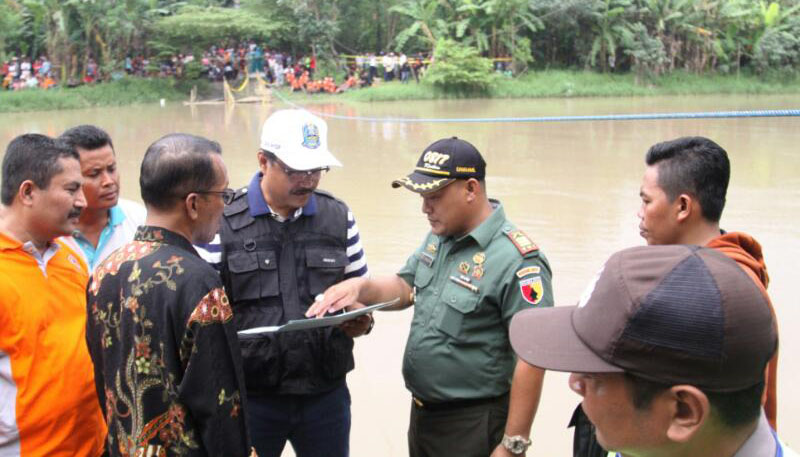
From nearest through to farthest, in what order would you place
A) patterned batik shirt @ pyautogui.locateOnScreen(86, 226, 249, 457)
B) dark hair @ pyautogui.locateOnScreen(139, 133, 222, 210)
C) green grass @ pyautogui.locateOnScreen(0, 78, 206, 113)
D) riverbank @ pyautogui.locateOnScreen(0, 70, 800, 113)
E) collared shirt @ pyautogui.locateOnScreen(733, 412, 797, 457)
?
collared shirt @ pyautogui.locateOnScreen(733, 412, 797, 457) < patterned batik shirt @ pyautogui.locateOnScreen(86, 226, 249, 457) < dark hair @ pyautogui.locateOnScreen(139, 133, 222, 210) < green grass @ pyautogui.locateOnScreen(0, 78, 206, 113) < riverbank @ pyautogui.locateOnScreen(0, 70, 800, 113)

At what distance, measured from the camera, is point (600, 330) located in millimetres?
1083

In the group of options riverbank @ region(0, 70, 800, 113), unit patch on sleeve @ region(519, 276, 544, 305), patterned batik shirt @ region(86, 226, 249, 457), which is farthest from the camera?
riverbank @ region(0, 70, 800, 113)

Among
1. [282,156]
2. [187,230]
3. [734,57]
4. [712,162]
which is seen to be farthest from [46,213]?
[734,57]

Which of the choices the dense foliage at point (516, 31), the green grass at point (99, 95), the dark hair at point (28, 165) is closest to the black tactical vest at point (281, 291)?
the dark hair at point (28, 165)

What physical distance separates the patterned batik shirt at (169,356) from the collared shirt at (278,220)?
67cm

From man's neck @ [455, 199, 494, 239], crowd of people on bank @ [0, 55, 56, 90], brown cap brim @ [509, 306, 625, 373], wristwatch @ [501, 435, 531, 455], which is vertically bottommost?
Answer: wristwatch @ [501, 435, 531, 455]

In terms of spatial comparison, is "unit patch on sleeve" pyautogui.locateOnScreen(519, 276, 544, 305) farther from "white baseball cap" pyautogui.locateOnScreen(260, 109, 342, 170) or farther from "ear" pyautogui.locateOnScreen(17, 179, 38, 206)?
"ear" pyautogui.locateOnScreen(17, 179, 38, 206)

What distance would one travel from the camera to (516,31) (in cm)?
2944

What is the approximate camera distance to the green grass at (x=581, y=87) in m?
27.0

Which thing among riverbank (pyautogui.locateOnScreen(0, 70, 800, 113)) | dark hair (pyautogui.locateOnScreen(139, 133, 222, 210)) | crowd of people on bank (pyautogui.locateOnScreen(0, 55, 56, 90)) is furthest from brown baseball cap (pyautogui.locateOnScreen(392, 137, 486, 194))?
crowd of people on bank (pyautogui.locateOnScreen(0, 55, 56, 90))

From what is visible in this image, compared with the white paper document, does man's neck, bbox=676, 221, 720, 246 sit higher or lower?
higher

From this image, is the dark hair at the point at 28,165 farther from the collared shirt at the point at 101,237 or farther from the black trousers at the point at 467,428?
the black trousers at the point at 467,428

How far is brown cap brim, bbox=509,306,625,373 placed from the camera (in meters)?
1.09

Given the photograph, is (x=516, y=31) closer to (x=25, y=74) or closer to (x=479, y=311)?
(x=25, y=74)
